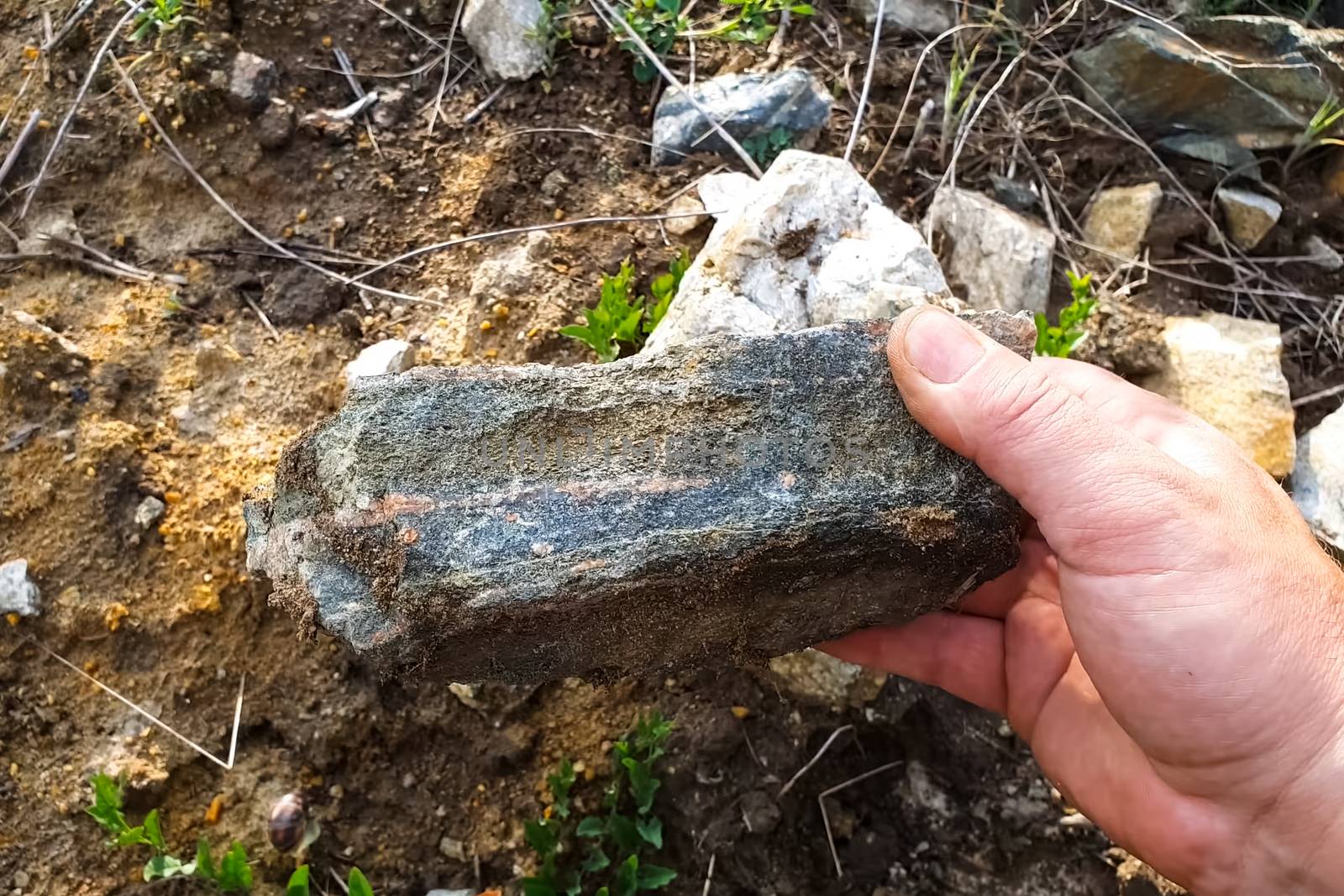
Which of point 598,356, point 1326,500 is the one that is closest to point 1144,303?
point 1326,500

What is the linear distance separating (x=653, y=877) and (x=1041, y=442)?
4.69 feet

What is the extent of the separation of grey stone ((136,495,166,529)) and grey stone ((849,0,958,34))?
2.81 meters

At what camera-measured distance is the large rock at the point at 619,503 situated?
181 centimetres

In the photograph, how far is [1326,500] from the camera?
2910mm

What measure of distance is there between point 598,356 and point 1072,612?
1.39 metres

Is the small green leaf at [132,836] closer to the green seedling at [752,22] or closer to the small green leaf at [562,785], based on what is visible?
the small green leaf at [562,785]

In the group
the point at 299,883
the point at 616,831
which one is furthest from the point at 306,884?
the point at 616,831

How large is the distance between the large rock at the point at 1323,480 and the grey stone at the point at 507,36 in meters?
2.74

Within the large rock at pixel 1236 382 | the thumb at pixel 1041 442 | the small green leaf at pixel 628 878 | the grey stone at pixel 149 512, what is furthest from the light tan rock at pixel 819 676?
the grey stone at pixel 149 512

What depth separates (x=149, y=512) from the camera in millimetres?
2555

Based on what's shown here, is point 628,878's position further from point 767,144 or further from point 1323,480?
point 1323,480

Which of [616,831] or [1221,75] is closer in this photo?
[616,831]

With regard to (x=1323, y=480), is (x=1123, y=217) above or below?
above

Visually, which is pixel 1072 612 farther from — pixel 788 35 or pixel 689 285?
pixel 788 35
